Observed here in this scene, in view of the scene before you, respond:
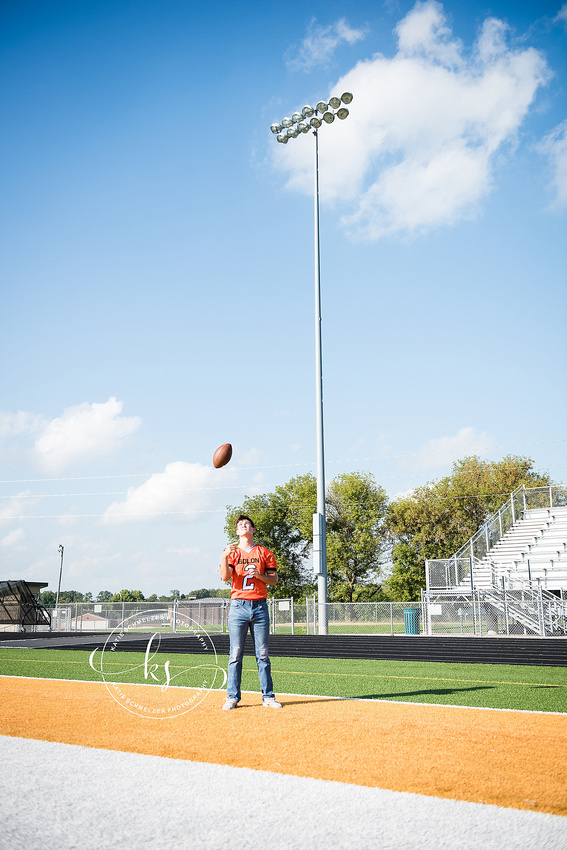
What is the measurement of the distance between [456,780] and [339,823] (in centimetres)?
108

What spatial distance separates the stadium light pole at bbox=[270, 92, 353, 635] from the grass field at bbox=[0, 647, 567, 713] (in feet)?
32.6

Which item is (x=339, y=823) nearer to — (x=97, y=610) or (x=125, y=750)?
(x=125, y=750)

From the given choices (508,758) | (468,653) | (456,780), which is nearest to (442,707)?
(508,758)

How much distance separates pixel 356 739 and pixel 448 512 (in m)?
57.3

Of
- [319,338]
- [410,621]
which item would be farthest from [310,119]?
[410,621]

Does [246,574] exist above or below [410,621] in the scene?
above

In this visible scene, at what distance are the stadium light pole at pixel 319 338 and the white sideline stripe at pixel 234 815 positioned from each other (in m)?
Result: 20.1

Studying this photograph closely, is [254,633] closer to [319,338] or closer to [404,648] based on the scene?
[404,648]

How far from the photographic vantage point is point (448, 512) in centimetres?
6050

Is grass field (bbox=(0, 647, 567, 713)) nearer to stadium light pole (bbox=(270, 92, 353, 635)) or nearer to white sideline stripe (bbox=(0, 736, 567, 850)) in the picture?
white sideline stripe (bbox=(0, 736, 567, 850))

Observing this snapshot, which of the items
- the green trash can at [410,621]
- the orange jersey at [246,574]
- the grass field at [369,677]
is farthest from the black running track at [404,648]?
the orange jersey at [246,574]

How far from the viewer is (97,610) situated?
36469mm

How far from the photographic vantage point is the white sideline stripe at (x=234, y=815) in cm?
318

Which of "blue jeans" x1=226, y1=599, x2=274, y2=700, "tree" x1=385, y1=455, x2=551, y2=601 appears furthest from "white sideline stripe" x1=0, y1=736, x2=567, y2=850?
"tree" x1=385, y1=455, x2=551, y2=601
